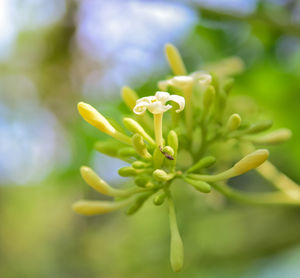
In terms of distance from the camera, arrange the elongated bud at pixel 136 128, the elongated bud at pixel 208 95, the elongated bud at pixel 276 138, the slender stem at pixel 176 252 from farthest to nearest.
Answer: the elongated bud at pixel 276 138 < the elongated bud at pixel 208 95 < the elongated bud at pixel 136 128 < the slender stem at pixel 176 252

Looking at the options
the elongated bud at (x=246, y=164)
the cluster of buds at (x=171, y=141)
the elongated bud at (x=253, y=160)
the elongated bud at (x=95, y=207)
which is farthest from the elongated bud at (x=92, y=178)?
the elongated bud at (x=253, y=160)

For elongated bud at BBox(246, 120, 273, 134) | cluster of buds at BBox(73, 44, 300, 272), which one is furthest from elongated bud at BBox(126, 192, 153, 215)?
elongated bud at BBox(246, 120, 273, 134)

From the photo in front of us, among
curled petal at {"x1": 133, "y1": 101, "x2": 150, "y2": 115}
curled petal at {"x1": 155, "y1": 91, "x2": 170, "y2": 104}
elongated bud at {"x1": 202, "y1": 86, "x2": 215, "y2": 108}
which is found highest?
curled petal at {"x1": 155, "y1": 91, "x2": 170, "y2": 104}

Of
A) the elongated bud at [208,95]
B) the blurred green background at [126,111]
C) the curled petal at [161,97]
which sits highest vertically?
the curled petal at [161,97]

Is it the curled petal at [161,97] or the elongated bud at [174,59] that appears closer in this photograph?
the curled petal at [161,97]

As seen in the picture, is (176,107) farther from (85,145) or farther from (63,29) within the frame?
(63,29)

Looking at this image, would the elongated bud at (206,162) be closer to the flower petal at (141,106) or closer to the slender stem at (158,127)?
the slender stem at (158,127)

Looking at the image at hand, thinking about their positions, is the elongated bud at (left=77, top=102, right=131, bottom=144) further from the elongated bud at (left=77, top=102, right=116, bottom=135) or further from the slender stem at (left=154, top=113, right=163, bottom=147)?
Result: the slender stem at (left=154, top=113, right=163, bottom=147)
